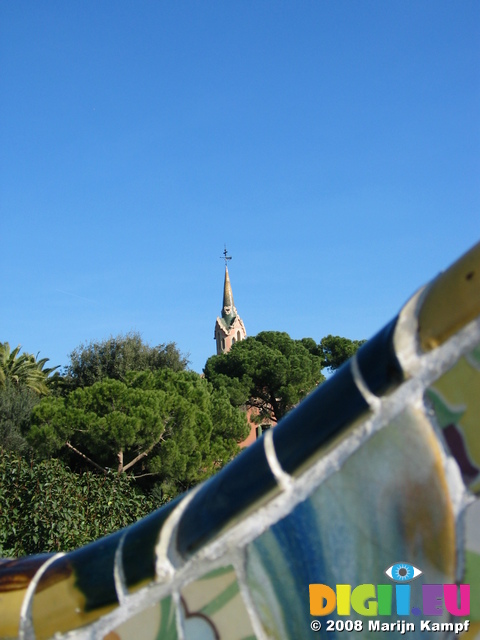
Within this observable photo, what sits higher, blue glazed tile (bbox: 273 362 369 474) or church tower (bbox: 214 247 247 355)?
church tower (bbox: 214 247 247 355)

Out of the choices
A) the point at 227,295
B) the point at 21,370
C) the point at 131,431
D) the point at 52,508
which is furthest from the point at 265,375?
the point at 227,295

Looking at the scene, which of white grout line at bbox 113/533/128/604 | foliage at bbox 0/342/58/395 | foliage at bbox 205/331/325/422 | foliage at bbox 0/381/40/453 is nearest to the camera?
white grout line at bbox 113/533/128/604

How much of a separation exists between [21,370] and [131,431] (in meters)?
12.9

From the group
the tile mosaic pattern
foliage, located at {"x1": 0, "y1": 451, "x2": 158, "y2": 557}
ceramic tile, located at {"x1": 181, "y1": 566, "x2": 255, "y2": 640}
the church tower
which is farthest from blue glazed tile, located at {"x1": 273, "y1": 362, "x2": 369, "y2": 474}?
the church tower

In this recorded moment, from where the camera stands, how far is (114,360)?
28.9 metres

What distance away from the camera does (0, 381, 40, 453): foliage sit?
64.9 feet

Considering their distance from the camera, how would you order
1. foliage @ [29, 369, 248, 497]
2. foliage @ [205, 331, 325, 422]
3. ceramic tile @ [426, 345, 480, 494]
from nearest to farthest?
ceramic tile @ [426, 345, 480, 494]
foliage @ [29, 369, 248, 497]
foliage @ [205, 331, 325, 422]

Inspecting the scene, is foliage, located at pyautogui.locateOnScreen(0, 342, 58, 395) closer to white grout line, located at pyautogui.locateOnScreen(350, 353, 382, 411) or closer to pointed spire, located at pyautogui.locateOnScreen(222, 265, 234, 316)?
white grout line, located at pyautogui.locateOnScreen(350, 353, 382, 411)

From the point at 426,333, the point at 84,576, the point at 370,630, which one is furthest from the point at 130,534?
the point at 426,333

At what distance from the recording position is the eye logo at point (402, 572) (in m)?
1.31

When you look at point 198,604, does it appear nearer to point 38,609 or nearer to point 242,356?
point 38,609

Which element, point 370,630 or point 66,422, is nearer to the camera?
point 370,630

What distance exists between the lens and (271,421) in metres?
28.3

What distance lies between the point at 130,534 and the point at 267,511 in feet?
1.35
